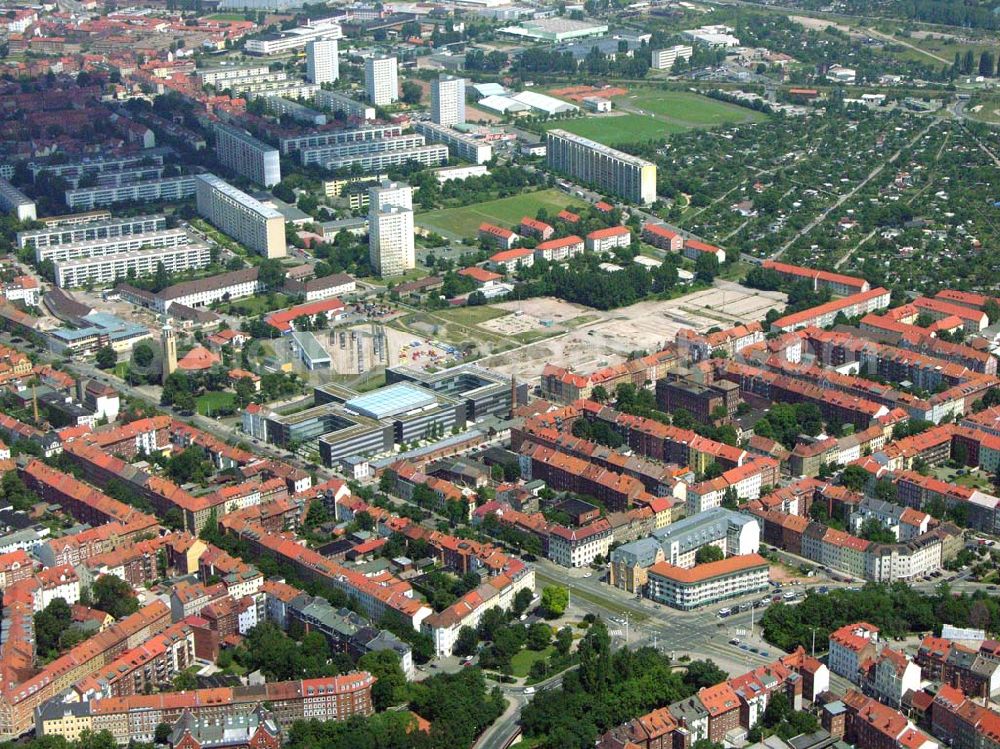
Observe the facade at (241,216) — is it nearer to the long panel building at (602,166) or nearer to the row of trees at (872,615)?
the long panel building at (602,166)

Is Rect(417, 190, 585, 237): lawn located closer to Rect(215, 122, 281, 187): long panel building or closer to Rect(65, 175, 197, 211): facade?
Rect(215, 122, 281, 187): long panel building

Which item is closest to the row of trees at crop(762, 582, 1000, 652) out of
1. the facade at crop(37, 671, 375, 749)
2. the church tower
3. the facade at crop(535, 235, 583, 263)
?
the facade at crop(37, 671, 375, 749)

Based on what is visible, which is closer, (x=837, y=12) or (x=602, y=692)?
(x=602, y=692)

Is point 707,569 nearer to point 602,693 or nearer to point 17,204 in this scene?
point 602,693

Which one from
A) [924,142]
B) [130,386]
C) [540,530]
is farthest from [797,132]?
[540,530]

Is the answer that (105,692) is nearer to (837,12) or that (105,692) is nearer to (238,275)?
(238,275)

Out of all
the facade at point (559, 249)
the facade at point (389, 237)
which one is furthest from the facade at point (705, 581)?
the facade at point (389, 237)
